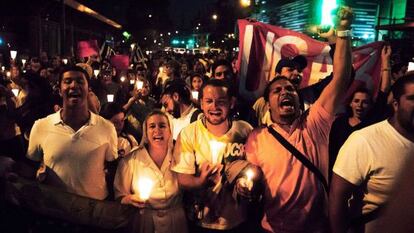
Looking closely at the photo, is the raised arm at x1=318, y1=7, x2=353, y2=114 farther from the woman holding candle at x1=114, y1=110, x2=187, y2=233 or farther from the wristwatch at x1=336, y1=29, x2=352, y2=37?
the woman holding candle at x1=114, y1=110, x2=187, y2=233

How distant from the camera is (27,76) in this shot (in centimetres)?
659

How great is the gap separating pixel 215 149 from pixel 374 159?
1218 millimetres

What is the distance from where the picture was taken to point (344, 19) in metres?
3.22

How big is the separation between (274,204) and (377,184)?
30.3 inches

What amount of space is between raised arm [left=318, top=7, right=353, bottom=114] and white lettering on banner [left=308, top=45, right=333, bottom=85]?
9.20 ft

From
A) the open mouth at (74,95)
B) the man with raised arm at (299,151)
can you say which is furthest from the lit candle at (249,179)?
the open mouth at (74,95)

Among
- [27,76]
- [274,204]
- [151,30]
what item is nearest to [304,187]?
[274,204]

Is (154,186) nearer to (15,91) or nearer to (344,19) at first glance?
(344,19)

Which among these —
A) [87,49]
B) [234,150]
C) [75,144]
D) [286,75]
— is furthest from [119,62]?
[234,150]

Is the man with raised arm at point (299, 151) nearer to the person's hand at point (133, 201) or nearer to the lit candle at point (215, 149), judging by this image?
the lit candle at point (215, 149)

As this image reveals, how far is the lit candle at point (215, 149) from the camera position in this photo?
3281 millimetres

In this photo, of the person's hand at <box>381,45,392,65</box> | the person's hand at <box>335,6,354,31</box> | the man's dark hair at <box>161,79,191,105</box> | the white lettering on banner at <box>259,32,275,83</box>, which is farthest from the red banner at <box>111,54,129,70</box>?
the person's hand at <box>335,6,354,31</box>

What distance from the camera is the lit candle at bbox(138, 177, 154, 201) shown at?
3277mm

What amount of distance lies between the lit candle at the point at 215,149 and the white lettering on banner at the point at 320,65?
3.14 metres
